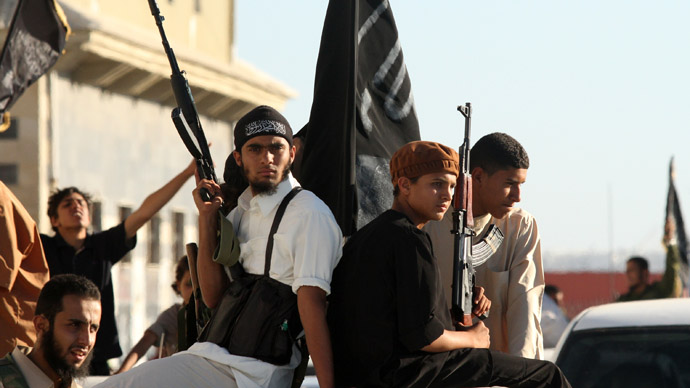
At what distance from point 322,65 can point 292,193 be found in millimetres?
1336

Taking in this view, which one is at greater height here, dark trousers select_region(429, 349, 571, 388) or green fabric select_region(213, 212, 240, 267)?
green fabric select_region(213, 212, 240, 267)

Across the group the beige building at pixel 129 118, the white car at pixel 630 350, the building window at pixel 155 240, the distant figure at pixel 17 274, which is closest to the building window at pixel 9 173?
the beige building at pixel 129 118

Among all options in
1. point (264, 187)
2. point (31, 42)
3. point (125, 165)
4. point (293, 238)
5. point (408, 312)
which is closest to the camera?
point (408, 312)

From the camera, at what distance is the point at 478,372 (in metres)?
5.61

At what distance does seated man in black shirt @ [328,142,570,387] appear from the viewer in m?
5.50

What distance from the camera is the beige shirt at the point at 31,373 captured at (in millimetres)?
6203

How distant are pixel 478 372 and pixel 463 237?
0.62m

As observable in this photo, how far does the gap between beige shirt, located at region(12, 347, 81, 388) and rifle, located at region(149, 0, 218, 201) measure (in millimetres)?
990

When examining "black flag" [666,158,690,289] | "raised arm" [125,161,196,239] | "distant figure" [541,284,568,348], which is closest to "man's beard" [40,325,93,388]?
"raised arm" [125,161,196,239]

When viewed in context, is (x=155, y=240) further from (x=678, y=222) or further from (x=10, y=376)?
(x=10, y=376)

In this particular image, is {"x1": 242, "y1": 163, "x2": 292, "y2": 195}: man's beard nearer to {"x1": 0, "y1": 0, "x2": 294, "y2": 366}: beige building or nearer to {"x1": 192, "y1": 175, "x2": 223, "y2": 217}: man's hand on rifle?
{"x1": 192, "y1": 175, "x2": 223, "y2": 217}: man's hand on rifle

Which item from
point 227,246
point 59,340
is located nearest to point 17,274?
point 59,340

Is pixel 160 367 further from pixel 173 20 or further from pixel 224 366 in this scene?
pixel 173 20

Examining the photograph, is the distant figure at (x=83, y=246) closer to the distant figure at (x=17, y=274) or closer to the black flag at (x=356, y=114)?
the distant figure at (x=17, y=274)
